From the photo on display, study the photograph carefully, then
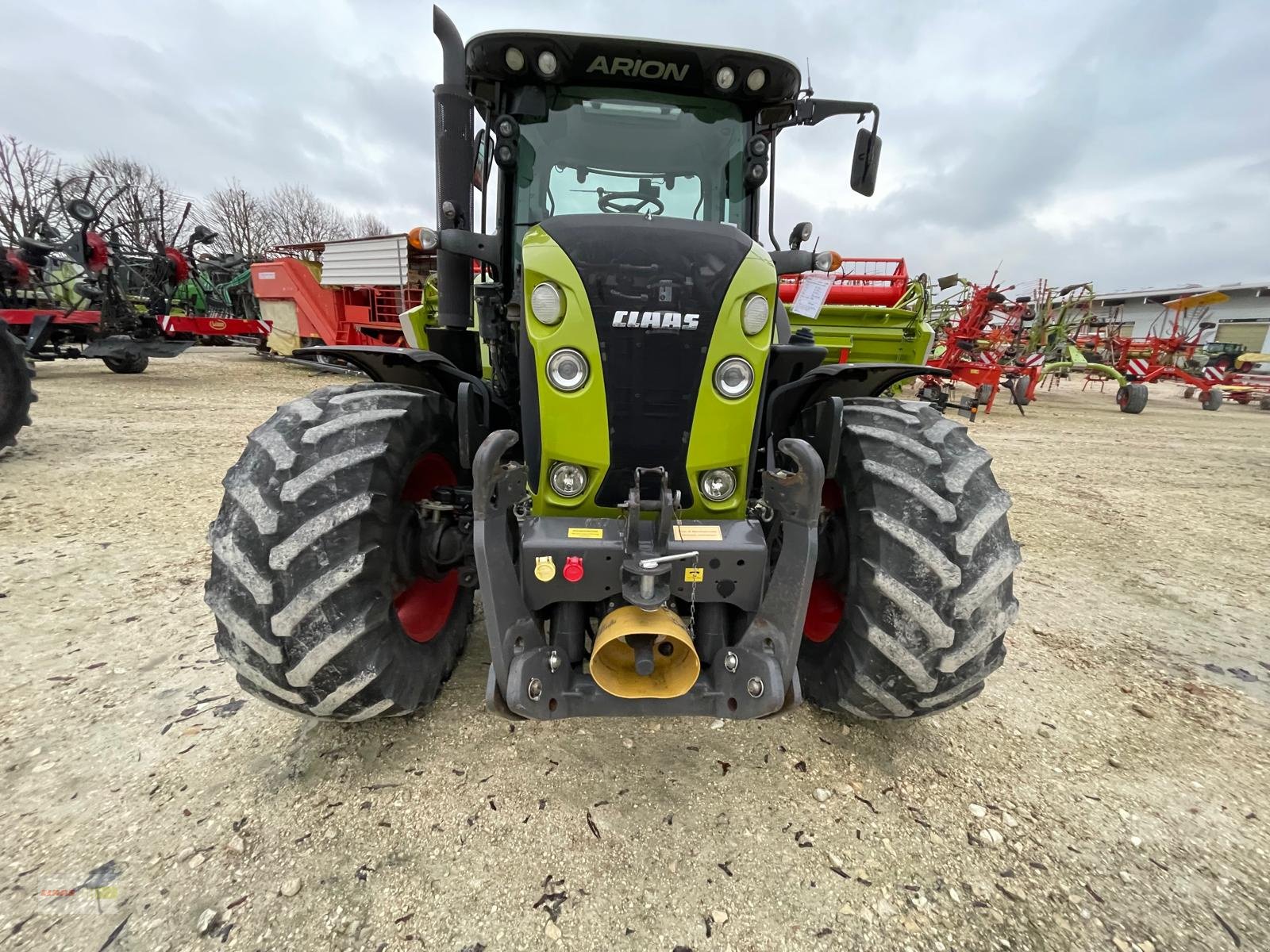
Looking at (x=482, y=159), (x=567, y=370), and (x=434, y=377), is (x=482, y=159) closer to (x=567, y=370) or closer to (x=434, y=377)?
(x=434, y=377)

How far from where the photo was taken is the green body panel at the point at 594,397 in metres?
1.92

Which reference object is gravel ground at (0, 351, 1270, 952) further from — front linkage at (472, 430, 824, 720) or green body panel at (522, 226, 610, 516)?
green body panel at (522, 226, 610, 516)

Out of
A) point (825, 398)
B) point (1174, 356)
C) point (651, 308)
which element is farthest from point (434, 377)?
point (1174, 356)

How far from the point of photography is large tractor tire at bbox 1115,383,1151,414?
14852mm

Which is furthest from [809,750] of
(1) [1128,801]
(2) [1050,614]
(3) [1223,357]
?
(3) [1223,357]

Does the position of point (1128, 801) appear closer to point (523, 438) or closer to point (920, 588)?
point (920, 588)

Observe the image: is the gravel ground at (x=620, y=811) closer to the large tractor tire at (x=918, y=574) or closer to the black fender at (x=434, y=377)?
the large tractor tire at (x=918, y=574)

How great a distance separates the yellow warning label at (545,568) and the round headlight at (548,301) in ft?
2.35

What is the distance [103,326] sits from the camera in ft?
37.9

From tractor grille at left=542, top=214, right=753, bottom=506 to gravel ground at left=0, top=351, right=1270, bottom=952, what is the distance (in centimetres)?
115

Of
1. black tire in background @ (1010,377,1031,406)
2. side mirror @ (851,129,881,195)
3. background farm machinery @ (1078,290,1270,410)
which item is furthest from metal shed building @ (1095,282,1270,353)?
side mirror @ (851,129,881,195)

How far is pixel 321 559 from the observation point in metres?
1.86

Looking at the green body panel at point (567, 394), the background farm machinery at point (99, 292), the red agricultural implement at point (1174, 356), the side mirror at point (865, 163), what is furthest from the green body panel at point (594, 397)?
the red agricultural implement at point (1174, 356)

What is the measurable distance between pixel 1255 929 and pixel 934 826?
80cm
